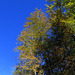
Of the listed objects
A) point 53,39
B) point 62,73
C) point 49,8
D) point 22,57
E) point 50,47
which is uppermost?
point 49,8

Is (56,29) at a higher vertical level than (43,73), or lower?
higher

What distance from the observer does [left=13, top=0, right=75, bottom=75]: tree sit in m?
13.1

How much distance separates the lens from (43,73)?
44.7 ft

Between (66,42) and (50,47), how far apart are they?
2499mm

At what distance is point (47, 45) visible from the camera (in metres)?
15.1

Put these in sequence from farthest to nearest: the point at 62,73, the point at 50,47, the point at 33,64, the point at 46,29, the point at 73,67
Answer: the point at 46,29 < the point at 50,47 < the point at 33,64 < the point at 62,73 < the point at 73,67

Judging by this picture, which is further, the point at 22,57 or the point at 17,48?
the point at 17,48

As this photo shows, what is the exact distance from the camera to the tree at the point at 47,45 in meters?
13.1

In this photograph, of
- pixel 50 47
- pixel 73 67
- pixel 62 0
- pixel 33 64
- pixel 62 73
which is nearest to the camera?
pixel 62 0

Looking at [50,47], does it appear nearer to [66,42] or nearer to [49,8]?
[66,42]

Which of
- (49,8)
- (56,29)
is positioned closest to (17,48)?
(56,29)

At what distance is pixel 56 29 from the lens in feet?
50.2

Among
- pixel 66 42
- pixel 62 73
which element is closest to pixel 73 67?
pixel 62 73

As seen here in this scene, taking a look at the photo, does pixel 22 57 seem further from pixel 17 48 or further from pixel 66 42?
pixel 66 42
